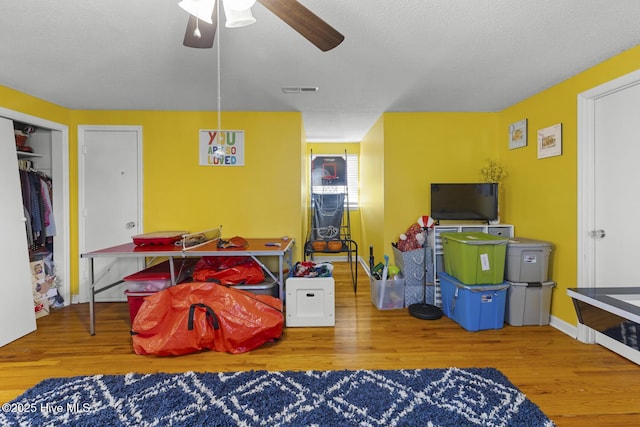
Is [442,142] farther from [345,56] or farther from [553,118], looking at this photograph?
[345,56]

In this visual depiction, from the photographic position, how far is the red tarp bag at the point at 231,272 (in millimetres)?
2589

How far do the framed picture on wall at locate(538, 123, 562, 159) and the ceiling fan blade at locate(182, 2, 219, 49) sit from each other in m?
3.05

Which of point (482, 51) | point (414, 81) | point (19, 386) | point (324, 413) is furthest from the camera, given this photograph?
point (414, 81)

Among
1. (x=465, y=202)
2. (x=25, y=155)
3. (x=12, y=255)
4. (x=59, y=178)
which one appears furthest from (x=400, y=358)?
(x=25, y=155)

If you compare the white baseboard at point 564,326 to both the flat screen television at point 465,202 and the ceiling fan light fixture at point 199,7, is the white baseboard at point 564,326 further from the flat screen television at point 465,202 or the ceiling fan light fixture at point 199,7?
the ceiling fan light fixture at point 199,7

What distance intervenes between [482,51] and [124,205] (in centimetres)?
401

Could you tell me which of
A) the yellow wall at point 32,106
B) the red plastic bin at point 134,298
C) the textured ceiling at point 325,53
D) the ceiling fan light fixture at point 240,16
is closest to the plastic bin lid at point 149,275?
the red plastic bin at point 134,298

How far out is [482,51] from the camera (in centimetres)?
203

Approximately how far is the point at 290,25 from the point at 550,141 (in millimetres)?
2790

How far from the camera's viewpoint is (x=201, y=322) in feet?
7.01

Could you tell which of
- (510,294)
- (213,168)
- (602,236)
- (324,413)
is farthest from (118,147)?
(602,236)

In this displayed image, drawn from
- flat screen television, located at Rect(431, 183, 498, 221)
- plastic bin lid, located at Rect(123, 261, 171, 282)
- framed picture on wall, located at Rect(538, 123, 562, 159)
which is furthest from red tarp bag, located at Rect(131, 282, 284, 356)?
framed picture on wall, located at Rect(538, 123, 562, 159)

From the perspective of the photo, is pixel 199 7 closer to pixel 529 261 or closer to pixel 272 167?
pixel 272 167

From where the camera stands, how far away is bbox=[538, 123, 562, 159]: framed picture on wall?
255 cm
